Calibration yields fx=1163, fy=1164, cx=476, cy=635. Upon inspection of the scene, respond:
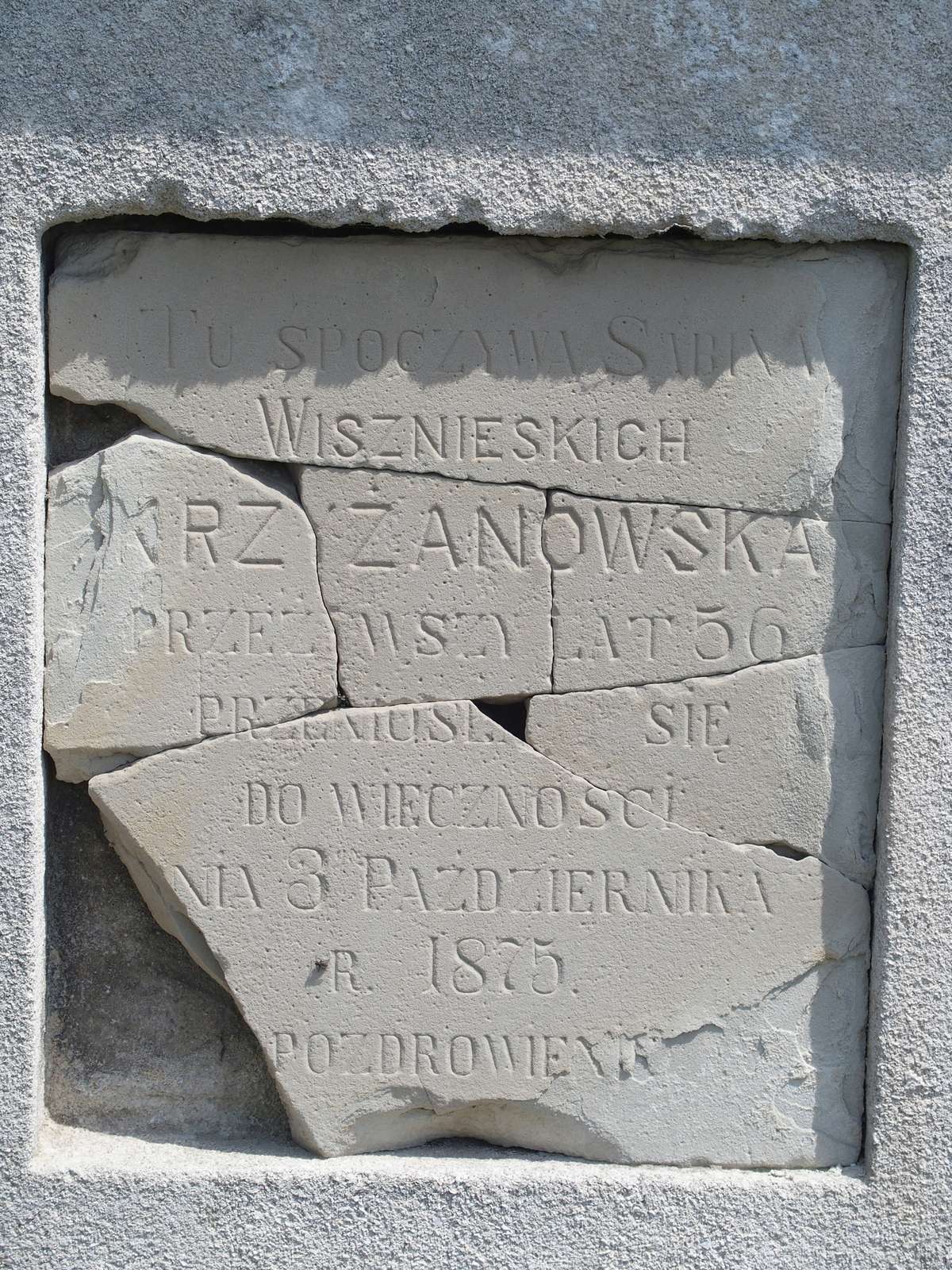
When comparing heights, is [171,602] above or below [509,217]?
below

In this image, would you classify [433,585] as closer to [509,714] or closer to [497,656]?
[497,656]

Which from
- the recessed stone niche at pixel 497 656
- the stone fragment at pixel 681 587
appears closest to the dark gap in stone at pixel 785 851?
the recessed stone niche at pixel 497 656

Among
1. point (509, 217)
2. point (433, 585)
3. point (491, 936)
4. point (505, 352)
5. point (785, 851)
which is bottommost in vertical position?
point (491, 936)

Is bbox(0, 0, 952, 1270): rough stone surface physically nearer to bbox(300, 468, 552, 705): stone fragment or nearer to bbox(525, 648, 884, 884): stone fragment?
bbox(525, 648, 884, 884): stone fragment

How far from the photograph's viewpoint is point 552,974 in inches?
89.8

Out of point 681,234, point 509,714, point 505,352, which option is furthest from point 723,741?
point 681,234

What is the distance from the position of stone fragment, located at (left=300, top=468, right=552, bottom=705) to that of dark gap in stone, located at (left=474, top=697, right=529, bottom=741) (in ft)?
0.21

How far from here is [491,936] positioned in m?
2.29

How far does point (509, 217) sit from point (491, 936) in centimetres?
137

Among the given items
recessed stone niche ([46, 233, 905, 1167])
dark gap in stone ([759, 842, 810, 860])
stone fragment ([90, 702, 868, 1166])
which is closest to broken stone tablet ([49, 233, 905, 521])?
recessed stone niche ([46, 233, 905, 1167])

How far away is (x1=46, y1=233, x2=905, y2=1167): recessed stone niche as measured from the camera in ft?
7.36

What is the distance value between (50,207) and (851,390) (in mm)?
1554

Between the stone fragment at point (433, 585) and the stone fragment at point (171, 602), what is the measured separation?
65 mm

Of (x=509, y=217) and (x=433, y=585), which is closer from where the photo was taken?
(x=509, y=217)
